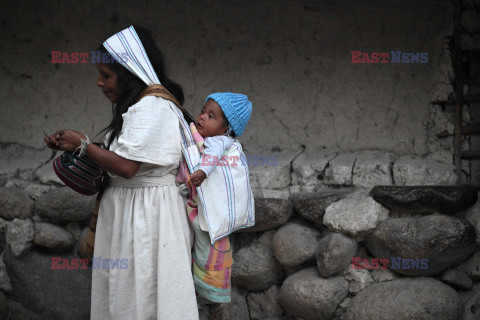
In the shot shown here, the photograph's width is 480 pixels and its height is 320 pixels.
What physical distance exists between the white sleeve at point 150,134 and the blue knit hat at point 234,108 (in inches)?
9.3

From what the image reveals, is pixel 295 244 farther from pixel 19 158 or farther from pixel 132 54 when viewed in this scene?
pixel 19 158

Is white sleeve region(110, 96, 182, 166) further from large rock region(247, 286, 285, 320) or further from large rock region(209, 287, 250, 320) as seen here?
large rock region(247, 286, 285, 320)

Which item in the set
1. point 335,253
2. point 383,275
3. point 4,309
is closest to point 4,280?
point 4,309

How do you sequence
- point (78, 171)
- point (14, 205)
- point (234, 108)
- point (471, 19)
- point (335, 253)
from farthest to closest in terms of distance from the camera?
1. point (14, 205)
2. point (471, 19)
3. point (335, 253)
4. point (234, 108)
5. point (78, 171)

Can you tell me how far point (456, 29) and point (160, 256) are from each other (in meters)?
2.03

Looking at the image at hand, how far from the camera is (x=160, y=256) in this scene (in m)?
1.96

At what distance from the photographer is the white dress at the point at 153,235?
1.93 meters

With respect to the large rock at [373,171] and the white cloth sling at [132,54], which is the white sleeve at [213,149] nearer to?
the white cloth sling at [132,54]

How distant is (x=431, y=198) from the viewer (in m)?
2.56

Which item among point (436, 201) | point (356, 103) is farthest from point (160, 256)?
point (356, 103)

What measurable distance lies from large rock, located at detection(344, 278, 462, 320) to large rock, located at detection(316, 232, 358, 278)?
0.19m

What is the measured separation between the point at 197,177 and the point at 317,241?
1163 mm

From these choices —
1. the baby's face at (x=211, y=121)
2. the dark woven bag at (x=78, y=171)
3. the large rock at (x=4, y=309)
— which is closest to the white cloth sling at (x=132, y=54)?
the baby's face at (x=211, y=121)

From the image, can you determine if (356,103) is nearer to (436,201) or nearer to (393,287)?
(436,201)
